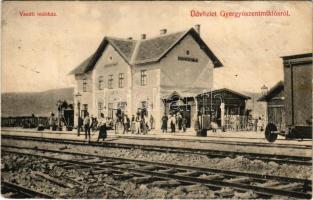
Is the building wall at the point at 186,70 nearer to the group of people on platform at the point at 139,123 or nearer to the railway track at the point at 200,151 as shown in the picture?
the group of people on platform at the point at 139,123

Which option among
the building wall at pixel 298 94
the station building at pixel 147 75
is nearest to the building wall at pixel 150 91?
the station building at pixel 147 75

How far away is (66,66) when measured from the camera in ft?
21.4

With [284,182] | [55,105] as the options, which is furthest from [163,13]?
[284,182]

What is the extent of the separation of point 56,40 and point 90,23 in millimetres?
611

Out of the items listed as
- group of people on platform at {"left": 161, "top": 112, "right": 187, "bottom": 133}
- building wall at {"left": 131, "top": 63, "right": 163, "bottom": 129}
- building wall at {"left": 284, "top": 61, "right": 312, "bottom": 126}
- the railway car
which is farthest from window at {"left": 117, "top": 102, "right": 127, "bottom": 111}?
building wall at {"left": 284, "top": 61, "right": 312, "bottom": 126}

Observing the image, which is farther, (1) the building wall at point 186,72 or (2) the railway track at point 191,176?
(1) the building wall at point 186,72

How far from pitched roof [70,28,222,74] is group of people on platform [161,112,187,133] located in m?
0.93

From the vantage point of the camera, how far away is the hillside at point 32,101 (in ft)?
21.5

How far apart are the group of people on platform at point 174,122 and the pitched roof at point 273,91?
4.35 ft

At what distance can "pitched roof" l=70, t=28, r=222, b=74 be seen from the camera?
6.16 metres

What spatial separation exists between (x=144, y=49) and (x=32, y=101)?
1.97 m

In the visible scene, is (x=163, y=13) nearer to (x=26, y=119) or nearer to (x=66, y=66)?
(x=66, y=66)

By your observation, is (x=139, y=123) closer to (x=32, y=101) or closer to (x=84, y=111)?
(x=84, y=111)

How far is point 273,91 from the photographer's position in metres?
5.99
